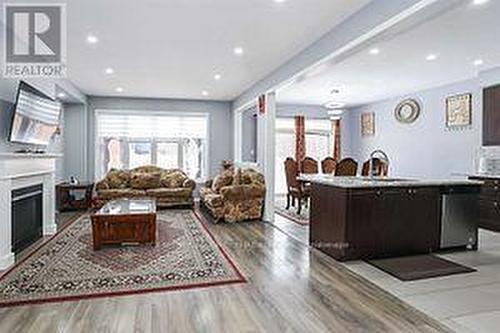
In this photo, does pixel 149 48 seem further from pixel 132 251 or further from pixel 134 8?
pixel 132 251

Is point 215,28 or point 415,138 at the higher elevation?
point 215,28

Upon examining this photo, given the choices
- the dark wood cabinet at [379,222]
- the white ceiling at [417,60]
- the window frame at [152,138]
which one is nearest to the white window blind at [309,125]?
the white ceiling at [417,60]

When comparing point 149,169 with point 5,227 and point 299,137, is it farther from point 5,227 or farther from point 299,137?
point 5,227

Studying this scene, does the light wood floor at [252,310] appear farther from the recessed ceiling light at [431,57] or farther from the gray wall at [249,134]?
the gray wall at [249,134]

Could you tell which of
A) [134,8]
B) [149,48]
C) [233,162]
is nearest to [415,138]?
[233,162]

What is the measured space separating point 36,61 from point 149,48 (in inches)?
64.5

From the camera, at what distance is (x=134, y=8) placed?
3.77m

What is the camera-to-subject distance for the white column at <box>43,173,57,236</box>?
219 inches

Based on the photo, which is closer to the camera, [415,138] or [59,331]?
[59,331]

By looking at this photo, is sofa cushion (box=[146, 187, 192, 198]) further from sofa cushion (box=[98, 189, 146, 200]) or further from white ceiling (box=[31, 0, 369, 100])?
white ceiling (box=[31, 0, 369, 100])

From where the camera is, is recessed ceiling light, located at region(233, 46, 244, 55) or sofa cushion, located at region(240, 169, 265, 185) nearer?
recessed ceiling light, located at region(233, 46, 244, 55)

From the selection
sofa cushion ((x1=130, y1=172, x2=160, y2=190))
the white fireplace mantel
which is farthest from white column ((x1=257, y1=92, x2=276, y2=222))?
the white fireplace mantel

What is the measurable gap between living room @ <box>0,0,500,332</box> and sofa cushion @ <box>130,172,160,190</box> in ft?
0.17

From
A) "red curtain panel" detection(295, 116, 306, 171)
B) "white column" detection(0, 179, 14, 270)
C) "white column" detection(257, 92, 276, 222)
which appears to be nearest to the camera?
"white column" detection(0, 179, 14, 270)
